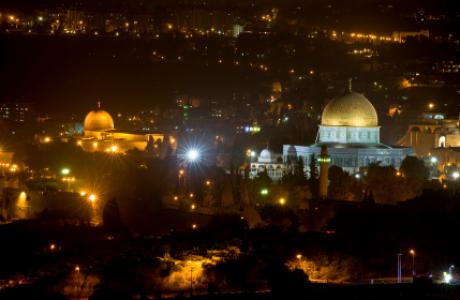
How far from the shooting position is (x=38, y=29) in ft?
332

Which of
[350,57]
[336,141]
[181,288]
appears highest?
[350,57]

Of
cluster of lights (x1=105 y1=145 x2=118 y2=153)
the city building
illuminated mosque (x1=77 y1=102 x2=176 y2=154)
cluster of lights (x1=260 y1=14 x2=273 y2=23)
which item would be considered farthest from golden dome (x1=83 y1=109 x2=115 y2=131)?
cluster of lights (x1=260 y1=14 x2=273 y2=23)

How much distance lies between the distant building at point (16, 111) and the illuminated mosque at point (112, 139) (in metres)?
7.79

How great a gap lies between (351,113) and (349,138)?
92 centimetres

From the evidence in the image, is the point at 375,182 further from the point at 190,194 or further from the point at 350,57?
the point at 350,57

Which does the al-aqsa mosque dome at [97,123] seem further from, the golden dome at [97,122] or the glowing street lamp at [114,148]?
the glowing street lamp at [114,148]

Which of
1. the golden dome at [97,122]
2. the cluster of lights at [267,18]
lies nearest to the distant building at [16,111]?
the golden dome at [97,122]

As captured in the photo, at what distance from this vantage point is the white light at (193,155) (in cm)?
→ 4924

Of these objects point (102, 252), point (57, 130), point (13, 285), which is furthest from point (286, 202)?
point (57, 130)

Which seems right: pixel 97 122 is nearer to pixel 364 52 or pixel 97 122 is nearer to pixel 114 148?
pixel 114 148

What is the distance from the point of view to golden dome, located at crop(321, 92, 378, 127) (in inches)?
1977

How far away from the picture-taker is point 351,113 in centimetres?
5019

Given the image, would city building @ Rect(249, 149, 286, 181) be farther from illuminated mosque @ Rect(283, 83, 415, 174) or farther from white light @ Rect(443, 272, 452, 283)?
white light @ Rect(443, 272, 452, 283)

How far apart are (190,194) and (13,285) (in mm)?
13598
